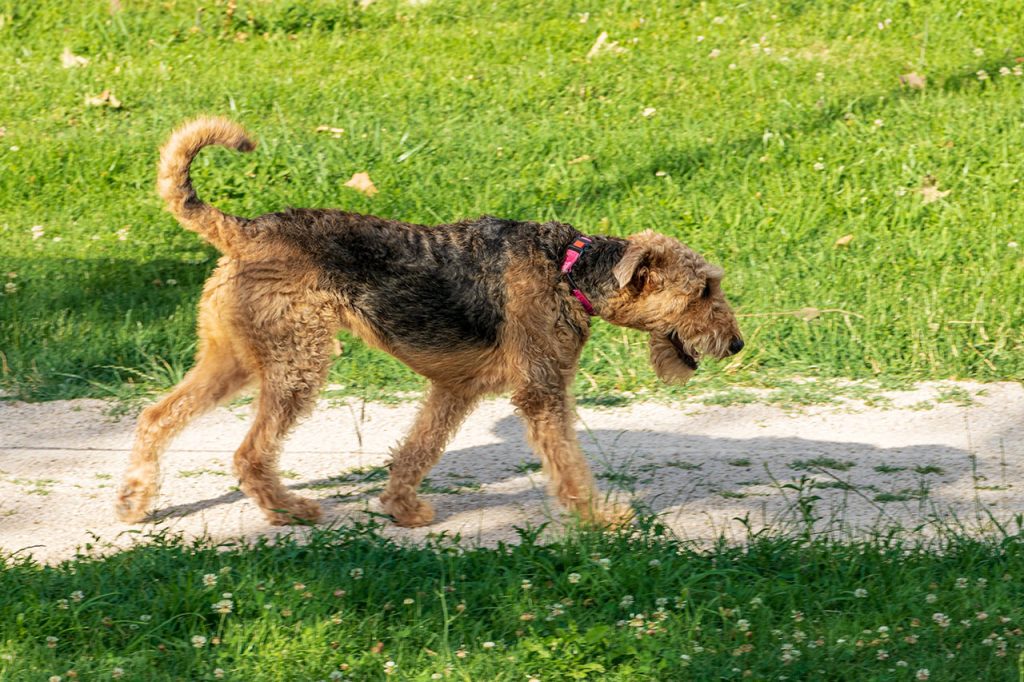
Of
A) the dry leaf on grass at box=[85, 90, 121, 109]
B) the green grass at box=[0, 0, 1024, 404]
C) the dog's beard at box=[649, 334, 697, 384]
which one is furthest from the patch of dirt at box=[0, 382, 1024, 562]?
the dry leaf on grass at box=[85, 90, 121, 109]

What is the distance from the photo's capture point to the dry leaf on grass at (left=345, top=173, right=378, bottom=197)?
29.2 ft

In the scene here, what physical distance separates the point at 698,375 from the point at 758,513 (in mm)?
2019

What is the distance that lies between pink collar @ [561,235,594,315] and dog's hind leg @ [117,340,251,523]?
4.68 feet

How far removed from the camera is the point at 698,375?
7.46m

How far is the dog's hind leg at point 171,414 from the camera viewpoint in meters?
5.41

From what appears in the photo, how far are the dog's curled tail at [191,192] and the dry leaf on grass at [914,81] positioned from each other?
21.2ft

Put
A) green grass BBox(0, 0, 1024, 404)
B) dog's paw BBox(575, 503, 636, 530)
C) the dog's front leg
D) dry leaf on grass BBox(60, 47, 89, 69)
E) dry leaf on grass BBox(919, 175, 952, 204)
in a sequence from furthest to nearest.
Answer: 1. dry leaf on grass BBox(60, 47, 89, 69)
2. dry leaf on grass BBox(919, 175, 952, 204)
3. green grass BBox(0, 0, 1024, 404)
4. the dog's front leg
5. dog's paw BBox(575, 503, 636, 530)

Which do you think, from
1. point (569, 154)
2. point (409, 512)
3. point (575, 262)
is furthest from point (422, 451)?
point (569, 154)

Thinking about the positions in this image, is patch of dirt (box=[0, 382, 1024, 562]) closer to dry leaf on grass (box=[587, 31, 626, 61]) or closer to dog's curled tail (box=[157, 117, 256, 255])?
dog's curled tail (box=[157, 117, 256, 255])

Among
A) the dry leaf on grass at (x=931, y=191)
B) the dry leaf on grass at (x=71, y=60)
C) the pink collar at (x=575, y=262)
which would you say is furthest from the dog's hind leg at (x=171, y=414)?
the dry leaf on grass at (x=71, y=60)

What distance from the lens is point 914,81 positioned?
10.0 metres

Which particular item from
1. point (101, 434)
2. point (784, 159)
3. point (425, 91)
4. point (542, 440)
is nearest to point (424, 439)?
point (542, 440)

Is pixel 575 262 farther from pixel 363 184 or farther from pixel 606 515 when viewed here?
pixel 363 184

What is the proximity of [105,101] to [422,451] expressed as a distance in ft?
19.4
